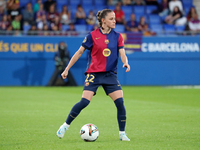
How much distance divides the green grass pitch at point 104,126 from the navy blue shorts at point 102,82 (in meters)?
0.86


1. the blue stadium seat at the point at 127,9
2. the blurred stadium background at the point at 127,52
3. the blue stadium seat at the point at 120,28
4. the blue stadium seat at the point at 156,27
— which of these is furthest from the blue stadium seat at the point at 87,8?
the blue stadium seat at the point at 156,27

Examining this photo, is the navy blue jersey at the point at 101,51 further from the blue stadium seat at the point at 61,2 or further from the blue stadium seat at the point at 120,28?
the blue stadium seat at the point at 61,2

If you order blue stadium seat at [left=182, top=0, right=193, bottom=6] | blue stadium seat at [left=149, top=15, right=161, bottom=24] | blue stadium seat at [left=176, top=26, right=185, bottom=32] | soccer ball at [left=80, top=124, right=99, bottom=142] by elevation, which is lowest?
blue stadium seat at [left=176, top=26, right=185, bottom=32]

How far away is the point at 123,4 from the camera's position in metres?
24.8

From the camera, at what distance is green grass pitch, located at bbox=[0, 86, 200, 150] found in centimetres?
594

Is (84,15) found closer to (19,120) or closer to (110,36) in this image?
(19,120)

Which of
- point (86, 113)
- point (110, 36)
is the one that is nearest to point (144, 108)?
point (86, 113)

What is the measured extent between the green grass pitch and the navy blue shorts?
86 cm

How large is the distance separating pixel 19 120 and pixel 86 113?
2.09 m

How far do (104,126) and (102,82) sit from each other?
2045 mm

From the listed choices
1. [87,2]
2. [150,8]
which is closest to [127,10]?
[150,8]

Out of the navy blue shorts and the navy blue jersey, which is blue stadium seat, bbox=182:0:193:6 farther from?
the navy blue shorts

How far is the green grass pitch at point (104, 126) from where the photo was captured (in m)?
5.94

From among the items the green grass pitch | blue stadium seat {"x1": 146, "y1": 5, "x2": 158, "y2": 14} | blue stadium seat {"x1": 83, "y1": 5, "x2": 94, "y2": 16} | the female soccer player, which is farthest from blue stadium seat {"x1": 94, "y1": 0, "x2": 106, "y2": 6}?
the female soccer player
